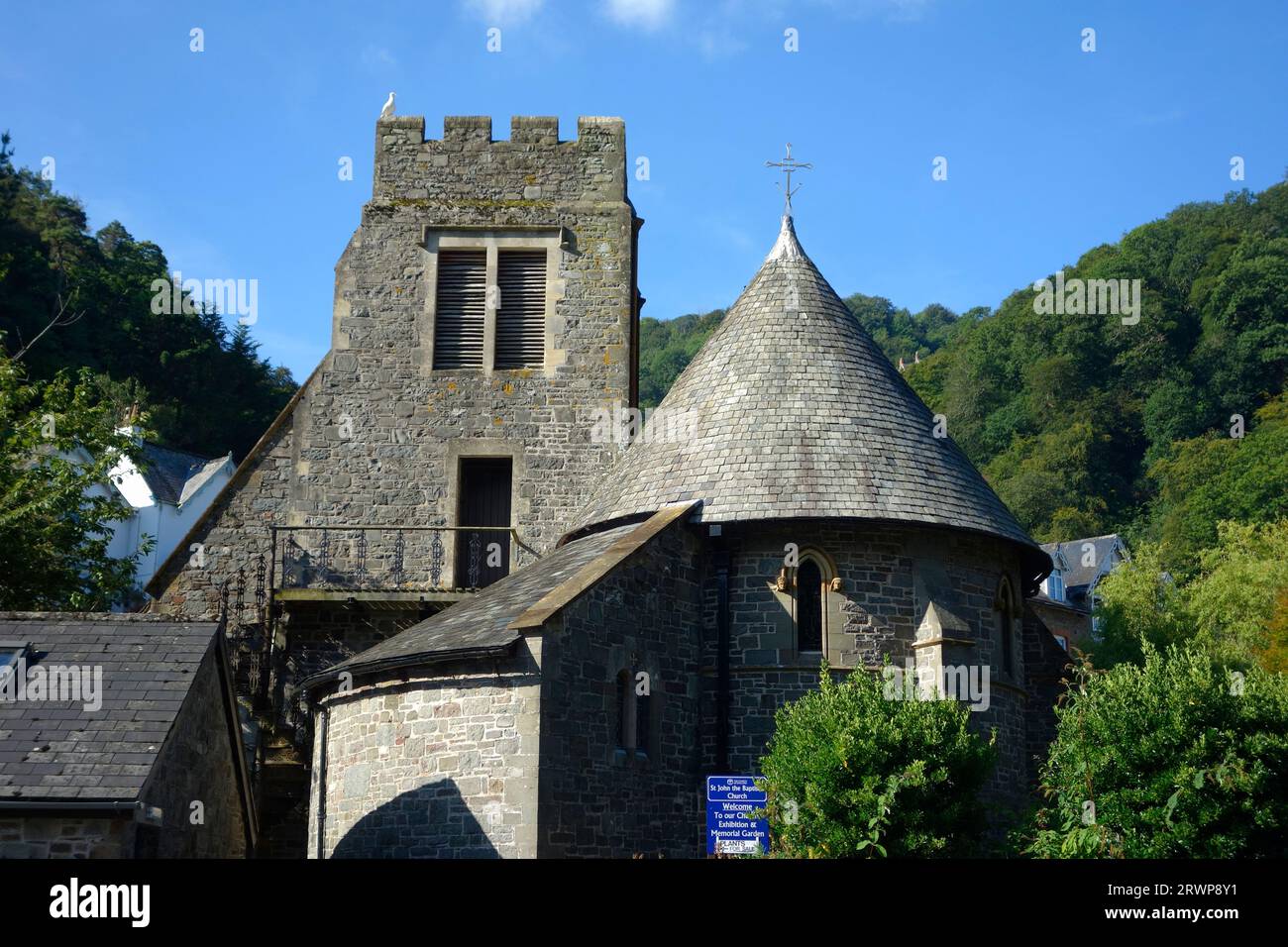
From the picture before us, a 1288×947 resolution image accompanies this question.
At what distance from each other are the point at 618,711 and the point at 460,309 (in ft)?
34.1

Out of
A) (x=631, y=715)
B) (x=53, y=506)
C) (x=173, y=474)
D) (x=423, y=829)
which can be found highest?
(x=173, y=474)

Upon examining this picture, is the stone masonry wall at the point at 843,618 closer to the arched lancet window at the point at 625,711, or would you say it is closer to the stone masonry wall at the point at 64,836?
the arched lancet window at the point at 625,711

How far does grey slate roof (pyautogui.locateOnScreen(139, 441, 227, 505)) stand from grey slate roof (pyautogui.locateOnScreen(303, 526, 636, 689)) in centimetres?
3322

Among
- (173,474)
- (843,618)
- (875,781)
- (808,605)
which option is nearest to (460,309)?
(808,605)

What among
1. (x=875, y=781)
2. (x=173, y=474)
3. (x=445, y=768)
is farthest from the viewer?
(x=173, y=474)

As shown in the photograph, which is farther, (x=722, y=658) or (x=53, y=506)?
(x=53, y=506)

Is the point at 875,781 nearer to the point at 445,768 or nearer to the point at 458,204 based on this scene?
the point at 445,768

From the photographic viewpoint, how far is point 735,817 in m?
17.4

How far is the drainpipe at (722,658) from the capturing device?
64.7 ft

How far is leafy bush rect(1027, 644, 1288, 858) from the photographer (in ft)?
54.6

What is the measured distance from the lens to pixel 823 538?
20.4 metres

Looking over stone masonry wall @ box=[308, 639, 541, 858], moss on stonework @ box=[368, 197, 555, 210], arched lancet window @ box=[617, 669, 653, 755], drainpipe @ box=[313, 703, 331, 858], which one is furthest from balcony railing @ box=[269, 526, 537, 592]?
arched lancet window @ box=[617, 669, 653, 755]

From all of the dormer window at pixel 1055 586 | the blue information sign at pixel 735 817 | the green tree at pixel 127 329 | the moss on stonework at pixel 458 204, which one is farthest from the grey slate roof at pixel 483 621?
the dormer window at pixel 1055 586
